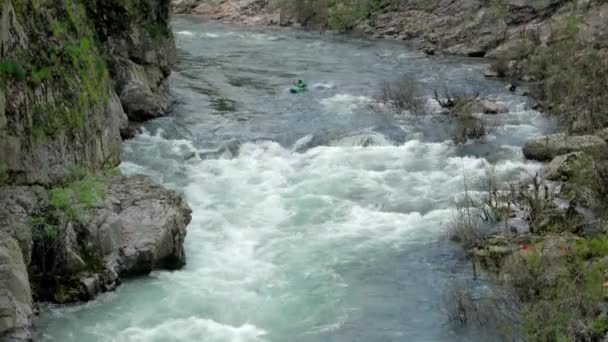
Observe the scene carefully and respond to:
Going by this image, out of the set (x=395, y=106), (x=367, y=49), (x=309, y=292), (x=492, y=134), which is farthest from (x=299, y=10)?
(x=309, y=292)

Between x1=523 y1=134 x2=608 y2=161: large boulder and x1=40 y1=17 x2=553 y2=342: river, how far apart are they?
0.39 meters

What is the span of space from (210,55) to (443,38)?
25.7 ft

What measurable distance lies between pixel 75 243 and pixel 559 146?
8.22 meters

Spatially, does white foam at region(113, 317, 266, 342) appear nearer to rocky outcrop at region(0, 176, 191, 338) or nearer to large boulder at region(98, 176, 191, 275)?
rocky outcrop at region(0, 176, 191, 338)

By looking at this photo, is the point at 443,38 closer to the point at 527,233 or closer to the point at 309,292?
the point at 527,233

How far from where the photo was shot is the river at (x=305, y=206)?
26.8 ft

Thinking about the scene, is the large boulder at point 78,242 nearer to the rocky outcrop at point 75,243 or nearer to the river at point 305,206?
the rocky outcrop at point 75,243

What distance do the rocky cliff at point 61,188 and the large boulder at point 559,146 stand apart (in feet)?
20.8

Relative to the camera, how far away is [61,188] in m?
9.08

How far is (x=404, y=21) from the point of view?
29.8 m

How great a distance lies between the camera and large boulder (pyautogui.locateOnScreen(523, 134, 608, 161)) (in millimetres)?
12316

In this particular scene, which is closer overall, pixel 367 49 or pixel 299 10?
pixel 367 49

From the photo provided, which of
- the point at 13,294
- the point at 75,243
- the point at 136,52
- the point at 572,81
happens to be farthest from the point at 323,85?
the point at 13,294

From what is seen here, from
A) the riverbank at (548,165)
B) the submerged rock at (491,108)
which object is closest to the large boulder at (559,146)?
the riverbank at (548,165)
